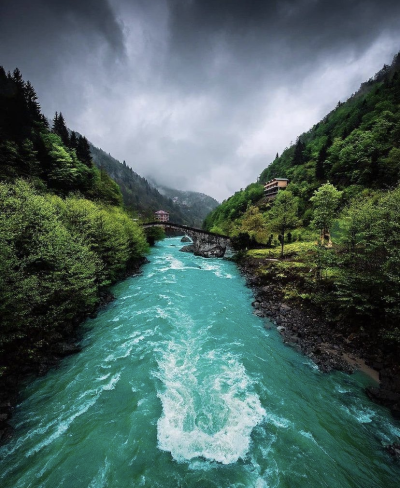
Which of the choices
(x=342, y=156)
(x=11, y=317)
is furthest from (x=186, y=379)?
(x=342, y=156)

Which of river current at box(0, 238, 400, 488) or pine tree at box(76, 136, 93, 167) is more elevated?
pine tree at box(76, 136, 93, 167)

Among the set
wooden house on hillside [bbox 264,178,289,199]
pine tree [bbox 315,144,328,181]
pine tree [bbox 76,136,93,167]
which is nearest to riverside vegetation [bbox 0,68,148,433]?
pine tree [bbox 76,136,93,167]

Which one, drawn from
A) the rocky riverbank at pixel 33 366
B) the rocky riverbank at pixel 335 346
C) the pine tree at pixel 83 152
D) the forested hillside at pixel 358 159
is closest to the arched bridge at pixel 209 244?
the forested hillside at pixel 358 159

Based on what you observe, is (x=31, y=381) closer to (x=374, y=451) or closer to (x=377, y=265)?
(x=374, y=451)

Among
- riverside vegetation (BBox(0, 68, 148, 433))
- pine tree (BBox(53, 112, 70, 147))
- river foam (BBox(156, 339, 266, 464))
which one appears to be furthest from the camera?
pine tree (BBox(53, 112, 70, 147))

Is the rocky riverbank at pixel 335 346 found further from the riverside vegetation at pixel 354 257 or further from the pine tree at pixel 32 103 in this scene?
the pine tree at pixel 32 103

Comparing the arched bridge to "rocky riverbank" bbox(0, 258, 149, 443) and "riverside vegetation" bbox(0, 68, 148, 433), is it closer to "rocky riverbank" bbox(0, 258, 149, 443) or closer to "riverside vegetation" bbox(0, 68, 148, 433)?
"riverside vegetation" bbox(0, 68, 148, 433)
